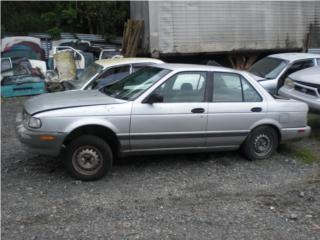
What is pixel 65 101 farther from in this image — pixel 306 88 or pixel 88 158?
pixel 306 88

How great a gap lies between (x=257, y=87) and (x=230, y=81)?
44 centimetres

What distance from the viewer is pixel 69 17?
2130cm

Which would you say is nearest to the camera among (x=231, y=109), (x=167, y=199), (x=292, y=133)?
(x=167, y=199)

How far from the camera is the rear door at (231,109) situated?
6.49 metres

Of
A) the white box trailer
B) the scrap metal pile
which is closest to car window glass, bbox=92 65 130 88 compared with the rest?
the scrap metal pile

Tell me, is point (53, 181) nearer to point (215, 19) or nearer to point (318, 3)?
point (215, 19)

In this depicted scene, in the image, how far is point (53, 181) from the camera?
5867 millimetres

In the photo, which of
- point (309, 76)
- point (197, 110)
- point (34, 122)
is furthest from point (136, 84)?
point (309, 76)

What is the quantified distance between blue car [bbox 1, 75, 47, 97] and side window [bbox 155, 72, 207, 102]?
8023 mm

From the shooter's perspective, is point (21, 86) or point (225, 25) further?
point (225, 25)

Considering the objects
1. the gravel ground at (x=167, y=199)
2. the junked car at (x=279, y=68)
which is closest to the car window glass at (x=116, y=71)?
the gravel ground at (x=167, y=199)

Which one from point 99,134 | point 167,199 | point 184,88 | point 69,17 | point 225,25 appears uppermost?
point 69,17

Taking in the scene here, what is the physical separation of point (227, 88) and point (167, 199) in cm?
206

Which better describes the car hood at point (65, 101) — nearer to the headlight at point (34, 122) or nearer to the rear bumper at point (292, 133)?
the headlight at point (34, 122)
